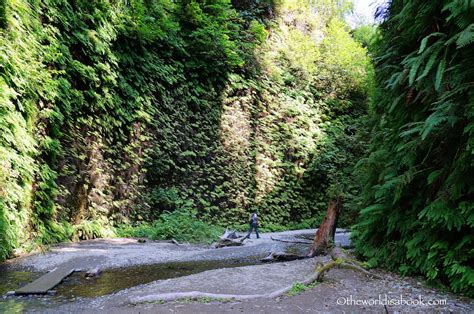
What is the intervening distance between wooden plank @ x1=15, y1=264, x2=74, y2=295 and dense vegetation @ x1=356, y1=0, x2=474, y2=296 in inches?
219

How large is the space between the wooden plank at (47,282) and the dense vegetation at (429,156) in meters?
5.55

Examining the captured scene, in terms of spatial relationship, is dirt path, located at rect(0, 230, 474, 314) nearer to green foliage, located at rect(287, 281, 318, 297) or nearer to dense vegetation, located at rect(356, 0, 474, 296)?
green foliage, located at rect(287, 281, 318, 297)

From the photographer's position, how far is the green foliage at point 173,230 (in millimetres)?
11453

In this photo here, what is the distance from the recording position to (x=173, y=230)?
11625mm

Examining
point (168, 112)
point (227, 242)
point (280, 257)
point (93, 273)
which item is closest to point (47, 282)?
point (93, 273)

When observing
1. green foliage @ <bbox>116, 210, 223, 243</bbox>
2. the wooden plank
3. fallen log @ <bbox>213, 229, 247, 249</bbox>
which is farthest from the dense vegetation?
green foliage @ <bbox>116, 210, 223, 243</bbox>

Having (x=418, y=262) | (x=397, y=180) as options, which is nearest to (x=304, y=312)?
(x=418, y=262)

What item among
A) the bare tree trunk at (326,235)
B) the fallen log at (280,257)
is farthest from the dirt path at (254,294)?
the bare tree trunk at (326,235)

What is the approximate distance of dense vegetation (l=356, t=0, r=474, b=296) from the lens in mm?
Result: 4582

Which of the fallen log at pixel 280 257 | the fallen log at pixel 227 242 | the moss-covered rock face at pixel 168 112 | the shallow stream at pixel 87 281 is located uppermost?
the moss-covered rock face at pixel 168 112

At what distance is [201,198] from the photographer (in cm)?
1482

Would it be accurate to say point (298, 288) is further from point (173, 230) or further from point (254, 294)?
point (173, 230)

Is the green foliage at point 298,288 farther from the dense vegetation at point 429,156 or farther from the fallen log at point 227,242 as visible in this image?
the fallen log at point 227,242

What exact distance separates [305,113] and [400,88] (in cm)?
1417
